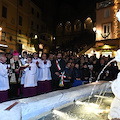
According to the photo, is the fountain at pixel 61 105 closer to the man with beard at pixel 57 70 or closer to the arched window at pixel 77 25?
the man with beard at pixel 57 70

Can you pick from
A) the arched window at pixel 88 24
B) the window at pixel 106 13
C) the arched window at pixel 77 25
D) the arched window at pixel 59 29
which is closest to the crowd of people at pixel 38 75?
the window at pixel 106 13

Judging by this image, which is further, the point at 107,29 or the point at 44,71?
the point at 107,29

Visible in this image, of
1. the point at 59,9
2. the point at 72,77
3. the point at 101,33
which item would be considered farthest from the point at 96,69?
the point at 59,9

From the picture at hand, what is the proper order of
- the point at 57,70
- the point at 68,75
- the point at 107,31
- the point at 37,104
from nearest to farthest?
the point at 37,104 → the point at 57,70 → the point at 68,75 → the point at 107,31

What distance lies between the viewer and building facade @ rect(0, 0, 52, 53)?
21234 millimetres

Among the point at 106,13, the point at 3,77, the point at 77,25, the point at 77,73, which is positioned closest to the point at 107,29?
the point at 106,13

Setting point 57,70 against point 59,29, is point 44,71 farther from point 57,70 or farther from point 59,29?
point 59,29

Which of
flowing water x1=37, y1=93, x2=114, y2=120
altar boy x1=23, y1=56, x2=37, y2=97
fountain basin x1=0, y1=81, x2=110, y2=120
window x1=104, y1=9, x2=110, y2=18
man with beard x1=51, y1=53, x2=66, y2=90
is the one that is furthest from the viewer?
window x1=104, y1=9, x2=110, y2=18

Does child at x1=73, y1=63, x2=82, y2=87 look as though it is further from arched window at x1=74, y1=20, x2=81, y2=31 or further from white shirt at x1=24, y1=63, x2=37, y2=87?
arched window at x1=74, y1=20, x2=81, y2=31

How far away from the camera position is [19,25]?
24984 mm

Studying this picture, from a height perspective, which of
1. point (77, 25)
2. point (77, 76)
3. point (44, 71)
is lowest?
point (77, 76)

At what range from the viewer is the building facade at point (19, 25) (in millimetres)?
21234

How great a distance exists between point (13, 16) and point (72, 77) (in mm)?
20175

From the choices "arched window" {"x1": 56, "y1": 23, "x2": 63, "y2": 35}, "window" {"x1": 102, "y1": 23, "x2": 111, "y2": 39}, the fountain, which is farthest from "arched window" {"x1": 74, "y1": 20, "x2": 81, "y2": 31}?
the fountain
